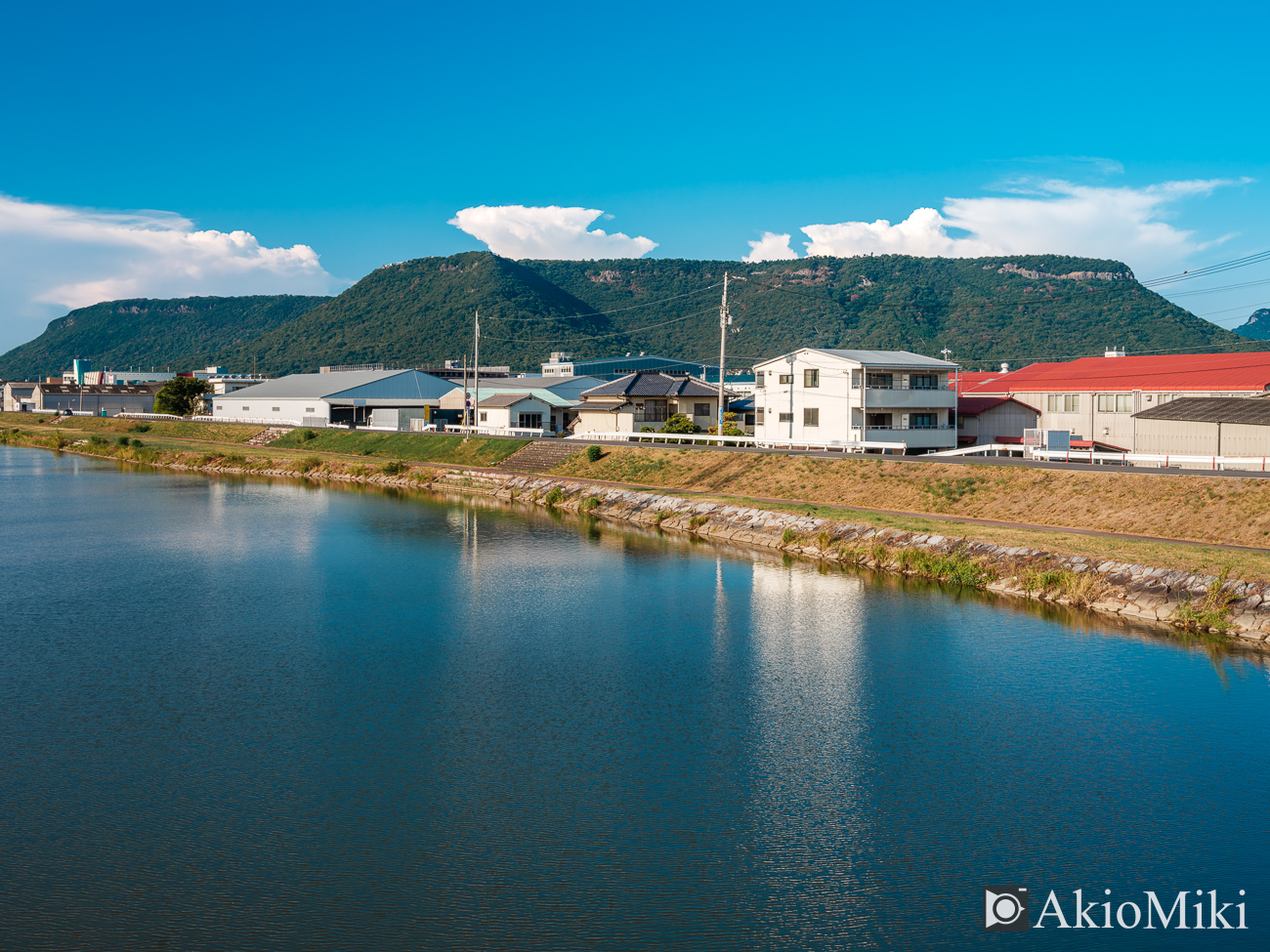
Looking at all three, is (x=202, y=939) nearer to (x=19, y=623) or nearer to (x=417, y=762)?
(x=417, y=762)

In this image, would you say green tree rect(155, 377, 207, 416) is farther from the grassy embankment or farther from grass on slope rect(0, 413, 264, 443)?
the grassy embankment

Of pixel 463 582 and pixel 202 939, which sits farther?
pixel 463 582

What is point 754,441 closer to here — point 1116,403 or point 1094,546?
point 1116,403

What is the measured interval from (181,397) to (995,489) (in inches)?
3304

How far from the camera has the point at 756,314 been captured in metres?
135

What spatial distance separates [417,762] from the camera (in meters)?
13.7

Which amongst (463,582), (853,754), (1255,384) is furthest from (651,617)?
(1255,384)

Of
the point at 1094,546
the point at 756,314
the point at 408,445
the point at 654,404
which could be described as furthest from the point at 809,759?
the point at 756,314

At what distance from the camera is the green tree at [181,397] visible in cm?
9323

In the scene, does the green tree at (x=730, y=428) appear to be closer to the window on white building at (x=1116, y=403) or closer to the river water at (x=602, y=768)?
the window on white building at (x=1116, y=403)

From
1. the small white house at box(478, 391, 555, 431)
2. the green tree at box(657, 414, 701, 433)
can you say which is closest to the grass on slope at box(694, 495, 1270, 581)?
the green tree at box(657, 414, 701, 433)

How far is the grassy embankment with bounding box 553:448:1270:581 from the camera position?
84.1 feet

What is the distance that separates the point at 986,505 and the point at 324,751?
2523 centimetres

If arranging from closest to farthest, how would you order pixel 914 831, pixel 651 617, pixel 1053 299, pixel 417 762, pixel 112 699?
1. pixel 914 831
2. pixel 417 762
3. pixel 112 699
4. pixel 651 617
5. pixel 1053 299
